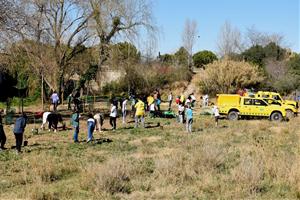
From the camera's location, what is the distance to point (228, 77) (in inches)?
1896

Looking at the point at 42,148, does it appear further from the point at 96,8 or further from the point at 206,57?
the point at 206,57

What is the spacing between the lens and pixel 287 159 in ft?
40.2

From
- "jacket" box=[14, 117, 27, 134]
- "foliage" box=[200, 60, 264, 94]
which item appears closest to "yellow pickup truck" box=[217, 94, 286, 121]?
"jacket" box=[14, 117, 27, 134]

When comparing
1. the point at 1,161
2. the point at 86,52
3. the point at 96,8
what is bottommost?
the point at 1,161

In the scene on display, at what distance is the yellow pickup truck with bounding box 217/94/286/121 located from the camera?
28.6 metres

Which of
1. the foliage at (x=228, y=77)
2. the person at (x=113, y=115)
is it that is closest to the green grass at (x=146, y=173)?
the person at (x=113, y=115)

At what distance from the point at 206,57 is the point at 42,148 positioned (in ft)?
184

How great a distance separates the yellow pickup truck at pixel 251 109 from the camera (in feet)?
93.8

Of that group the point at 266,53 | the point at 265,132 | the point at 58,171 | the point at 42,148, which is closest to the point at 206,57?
the point at 266,53

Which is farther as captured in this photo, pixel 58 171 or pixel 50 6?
pixel 50 6

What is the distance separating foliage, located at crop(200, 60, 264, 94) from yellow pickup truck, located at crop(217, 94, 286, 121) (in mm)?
19073

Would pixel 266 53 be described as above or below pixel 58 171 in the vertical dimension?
above

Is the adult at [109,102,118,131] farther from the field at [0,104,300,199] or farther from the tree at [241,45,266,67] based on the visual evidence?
the tree at [241,45,266,67]

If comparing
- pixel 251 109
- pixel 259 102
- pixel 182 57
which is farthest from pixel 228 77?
pixel 251 109
